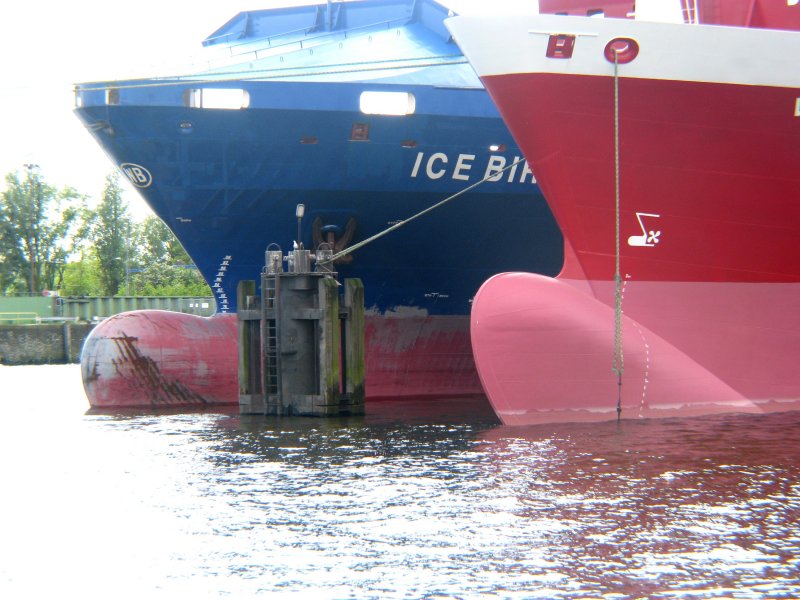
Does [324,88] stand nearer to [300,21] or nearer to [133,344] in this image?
[300,21]

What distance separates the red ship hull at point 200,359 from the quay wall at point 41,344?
19.3m

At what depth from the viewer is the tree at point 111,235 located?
60.0m

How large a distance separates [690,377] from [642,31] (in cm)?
372

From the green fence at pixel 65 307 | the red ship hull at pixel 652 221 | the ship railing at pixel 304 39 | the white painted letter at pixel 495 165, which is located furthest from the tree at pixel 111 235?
the red ship hull at pixel 652 221

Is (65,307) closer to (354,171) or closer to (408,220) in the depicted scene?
(354,171)

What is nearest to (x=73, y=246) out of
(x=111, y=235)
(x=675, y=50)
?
(x=111, y=235)

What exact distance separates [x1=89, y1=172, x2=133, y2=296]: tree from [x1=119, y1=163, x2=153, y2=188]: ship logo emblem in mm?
45255

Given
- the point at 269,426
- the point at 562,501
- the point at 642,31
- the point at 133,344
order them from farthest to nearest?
the point at 133,344 → the point at 269,426 → the point at 642,31 → the point at 562,501

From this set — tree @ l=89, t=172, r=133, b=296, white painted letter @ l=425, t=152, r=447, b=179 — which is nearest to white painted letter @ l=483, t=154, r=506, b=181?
white painted letter @ l=425, t=152, r=447, b=179

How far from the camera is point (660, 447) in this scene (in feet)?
33.6

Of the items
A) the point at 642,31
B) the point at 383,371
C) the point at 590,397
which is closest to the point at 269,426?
the point at 383,371

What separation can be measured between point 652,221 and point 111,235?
52200 mm

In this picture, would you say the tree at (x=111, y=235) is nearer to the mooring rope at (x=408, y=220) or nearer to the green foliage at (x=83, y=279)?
the green foliage at (x=83, y=279)

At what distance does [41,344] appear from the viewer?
114ft
